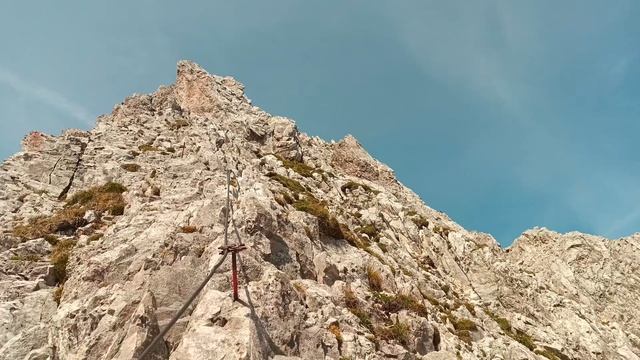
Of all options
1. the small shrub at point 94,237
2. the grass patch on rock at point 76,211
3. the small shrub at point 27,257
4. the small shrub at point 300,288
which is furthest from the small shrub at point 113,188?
the small shrub at point 300,288

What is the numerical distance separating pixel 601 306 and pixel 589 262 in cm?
762

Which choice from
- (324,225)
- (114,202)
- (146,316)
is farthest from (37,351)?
(324,225)

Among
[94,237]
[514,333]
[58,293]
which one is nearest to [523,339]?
[514,333]

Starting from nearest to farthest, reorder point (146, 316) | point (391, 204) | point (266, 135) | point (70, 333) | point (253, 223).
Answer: point (146, 316) → point (70, 333) → point (253, 223) → point (391, 204) → point (266, 135)

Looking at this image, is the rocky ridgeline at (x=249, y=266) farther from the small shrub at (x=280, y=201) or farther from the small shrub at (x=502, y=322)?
the small shrub at (x=502, y=322)

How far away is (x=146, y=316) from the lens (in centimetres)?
1522

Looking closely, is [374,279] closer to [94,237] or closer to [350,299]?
[350,299]

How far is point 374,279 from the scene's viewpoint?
86.7ft

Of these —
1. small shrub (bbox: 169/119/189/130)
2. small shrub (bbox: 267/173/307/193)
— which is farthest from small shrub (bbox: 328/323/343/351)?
small shrub (bbox: 169/119/189/130)

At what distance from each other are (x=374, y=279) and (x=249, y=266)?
10.3 meters

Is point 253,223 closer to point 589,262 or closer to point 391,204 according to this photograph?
point 391,204

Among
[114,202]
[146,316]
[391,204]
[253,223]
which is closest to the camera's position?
[146,316]

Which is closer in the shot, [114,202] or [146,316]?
[146,316]

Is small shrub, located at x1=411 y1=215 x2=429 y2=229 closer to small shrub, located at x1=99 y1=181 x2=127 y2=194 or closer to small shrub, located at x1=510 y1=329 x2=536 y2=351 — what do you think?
small shrub, located at x1=510 y1=329 x2=536 y2=351
